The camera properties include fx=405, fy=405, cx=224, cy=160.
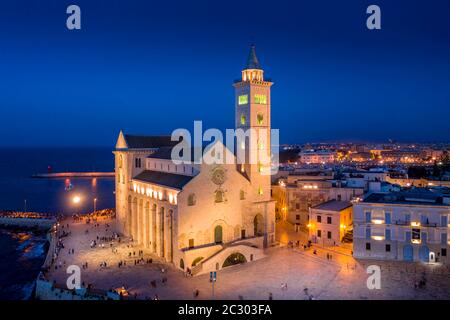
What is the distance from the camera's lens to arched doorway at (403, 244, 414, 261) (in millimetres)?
42188

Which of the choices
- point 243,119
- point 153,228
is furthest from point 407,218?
point 153,228

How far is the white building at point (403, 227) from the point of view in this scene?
4106 centimetres

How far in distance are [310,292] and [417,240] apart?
14.6 metres

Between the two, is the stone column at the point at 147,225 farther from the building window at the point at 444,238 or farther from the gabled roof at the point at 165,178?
the building window at the point at 444,238

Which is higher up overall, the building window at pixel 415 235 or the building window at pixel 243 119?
the building window at pixel 243 119

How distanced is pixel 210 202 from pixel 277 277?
11045 mm

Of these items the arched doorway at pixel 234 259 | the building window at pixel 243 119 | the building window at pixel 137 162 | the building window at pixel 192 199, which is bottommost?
the arched doorway at pixel 234 259

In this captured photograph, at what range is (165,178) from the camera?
49219 millimetres

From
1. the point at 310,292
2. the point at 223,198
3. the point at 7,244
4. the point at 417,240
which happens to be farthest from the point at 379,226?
the point at 7,244

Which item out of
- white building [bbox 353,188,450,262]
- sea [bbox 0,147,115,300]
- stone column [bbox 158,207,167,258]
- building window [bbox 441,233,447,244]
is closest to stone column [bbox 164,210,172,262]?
stone column [bbox 158,207,167,258]

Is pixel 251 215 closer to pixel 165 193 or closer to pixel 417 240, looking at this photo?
pixel 165 193

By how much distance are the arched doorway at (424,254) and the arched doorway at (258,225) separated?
695 inches

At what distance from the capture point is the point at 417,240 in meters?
41.7

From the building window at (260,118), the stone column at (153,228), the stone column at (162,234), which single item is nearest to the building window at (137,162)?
the stone column at (153,228)
